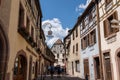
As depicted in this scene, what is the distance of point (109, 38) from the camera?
11648mm

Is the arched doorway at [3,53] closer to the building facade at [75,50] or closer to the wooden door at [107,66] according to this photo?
the wooden door at [107,66]

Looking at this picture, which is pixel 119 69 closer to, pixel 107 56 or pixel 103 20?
pixel 107 56

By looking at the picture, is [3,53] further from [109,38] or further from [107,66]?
[107,66]

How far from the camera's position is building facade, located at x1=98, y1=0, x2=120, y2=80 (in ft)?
34.4

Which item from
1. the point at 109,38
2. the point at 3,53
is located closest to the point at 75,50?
the point at 109,38

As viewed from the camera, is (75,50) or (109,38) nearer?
(109,38)

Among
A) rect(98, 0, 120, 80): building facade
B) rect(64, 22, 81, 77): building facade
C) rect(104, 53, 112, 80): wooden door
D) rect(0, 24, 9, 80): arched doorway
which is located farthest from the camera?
rect(64, 22, 81, 77): building facade

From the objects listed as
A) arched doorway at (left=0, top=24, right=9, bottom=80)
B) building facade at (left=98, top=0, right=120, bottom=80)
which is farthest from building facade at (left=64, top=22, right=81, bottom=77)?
arched doorway at (left=0, top=24, right=9, bottom=80)

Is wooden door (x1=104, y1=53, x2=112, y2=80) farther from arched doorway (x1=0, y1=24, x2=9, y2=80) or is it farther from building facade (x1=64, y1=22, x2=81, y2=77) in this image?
building facade (x1=64, y1=22, x2=81, y2=77)

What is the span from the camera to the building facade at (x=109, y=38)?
10.5 metres

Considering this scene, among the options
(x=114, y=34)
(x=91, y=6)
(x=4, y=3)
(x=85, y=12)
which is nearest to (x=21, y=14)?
(x=4, y=3)

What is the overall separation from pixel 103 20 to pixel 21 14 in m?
6.88

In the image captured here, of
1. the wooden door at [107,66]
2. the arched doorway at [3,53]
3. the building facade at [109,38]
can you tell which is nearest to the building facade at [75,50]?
the building facade at [109,38]

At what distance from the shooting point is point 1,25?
643cm
